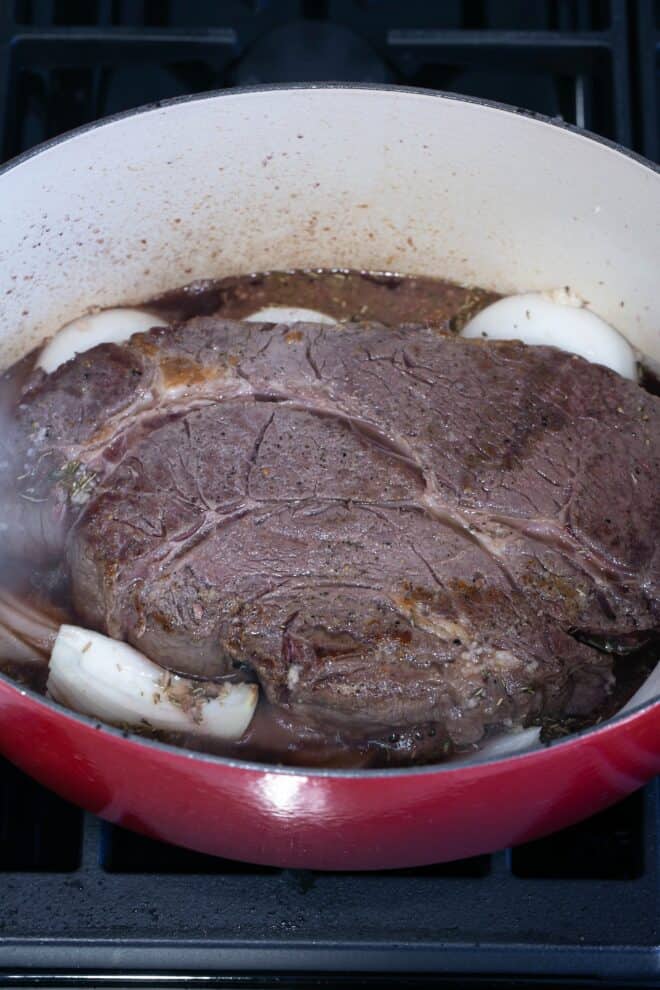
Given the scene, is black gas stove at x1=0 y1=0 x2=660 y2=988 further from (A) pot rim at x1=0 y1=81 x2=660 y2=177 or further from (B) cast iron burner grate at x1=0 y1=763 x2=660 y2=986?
(A) pot rim at x1=0 y1=81 x2=660 y2=177

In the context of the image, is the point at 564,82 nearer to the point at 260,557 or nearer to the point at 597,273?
the point at 597,273

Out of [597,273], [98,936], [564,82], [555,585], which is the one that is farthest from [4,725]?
[564,82]

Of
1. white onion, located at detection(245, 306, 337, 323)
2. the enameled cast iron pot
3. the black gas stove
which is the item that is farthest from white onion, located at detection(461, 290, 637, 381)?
the black gas stove

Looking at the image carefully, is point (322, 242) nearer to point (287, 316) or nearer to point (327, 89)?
point (287, 316)

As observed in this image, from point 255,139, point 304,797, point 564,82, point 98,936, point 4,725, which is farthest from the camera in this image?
point 564,82

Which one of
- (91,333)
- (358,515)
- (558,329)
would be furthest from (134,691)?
(558,329)

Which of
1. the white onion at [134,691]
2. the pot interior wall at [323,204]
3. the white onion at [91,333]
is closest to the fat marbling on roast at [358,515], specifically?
the white onion at [134,691]

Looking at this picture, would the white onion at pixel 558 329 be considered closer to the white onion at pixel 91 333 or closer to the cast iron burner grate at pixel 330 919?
the white onion at pixel 91 333
